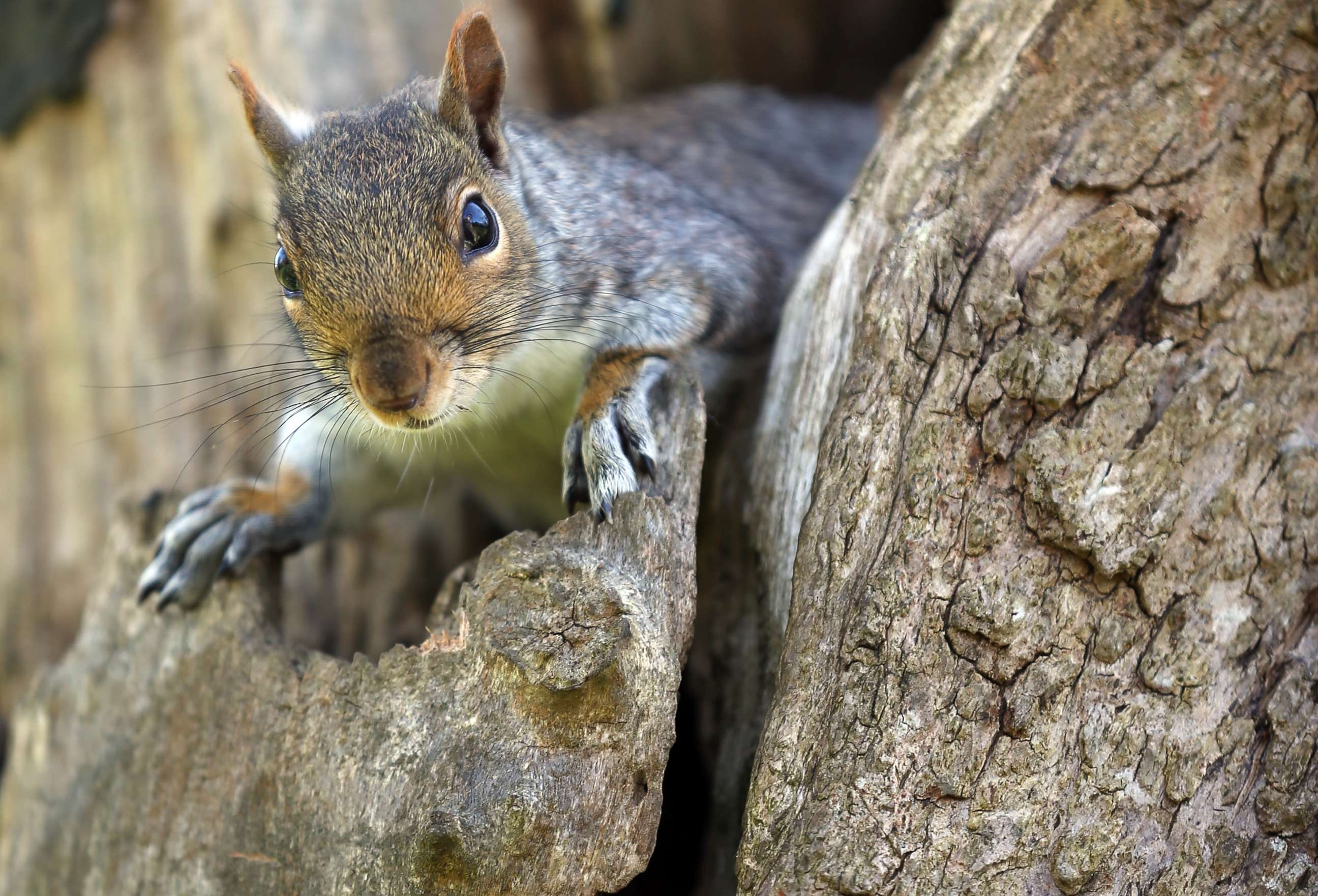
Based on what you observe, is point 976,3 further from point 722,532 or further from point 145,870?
point 145,870

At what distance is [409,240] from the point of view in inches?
88.0

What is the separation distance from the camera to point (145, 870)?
2.26 metres

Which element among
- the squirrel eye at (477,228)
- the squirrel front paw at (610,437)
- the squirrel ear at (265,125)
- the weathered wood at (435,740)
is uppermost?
the squirrel ear at (265,125)

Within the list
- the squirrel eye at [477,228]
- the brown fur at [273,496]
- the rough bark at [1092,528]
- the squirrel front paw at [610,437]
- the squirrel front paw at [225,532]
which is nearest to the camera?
the rough bark at [1092,528]

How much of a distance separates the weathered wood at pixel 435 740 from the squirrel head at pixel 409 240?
0.40 meters

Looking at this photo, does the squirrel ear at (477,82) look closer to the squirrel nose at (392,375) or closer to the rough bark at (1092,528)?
the squirrel nose at (392,375)

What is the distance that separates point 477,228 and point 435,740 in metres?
1.13

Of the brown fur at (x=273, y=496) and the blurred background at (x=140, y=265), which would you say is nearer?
the brown fur at (x=273, y=496)

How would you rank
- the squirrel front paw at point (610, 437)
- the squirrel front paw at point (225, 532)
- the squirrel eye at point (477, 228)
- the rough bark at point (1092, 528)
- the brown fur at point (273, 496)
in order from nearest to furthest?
the rough bark at point (1092, 528) → the squirrel front paw at point (610, 437) → the squirrel eye at point (477, 228) → the squirrel front paw at point (225, 532) → the brown fur at point (273, 496)

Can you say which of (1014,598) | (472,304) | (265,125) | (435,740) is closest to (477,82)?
(265,125)

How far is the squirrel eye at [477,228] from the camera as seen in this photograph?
2.39 metres

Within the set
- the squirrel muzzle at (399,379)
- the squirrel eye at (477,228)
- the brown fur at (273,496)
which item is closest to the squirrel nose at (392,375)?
the squirrel muzzle at (399,379)

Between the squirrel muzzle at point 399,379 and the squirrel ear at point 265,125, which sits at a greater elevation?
the squirrel ear at point 265,125

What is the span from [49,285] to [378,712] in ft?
9.29
